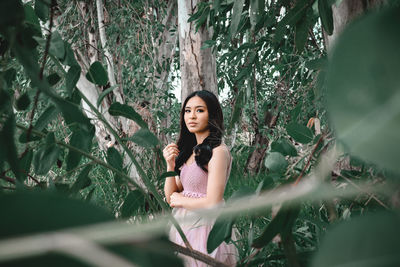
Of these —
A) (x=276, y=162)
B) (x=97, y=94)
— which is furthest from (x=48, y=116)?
(x=97, y=94)

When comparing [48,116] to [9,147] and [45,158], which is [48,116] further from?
[9,147]

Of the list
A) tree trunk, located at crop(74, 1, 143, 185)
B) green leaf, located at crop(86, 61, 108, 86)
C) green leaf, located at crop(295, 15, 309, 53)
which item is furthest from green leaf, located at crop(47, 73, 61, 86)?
tree trunk, located at crop(74, 1, 143, 185)

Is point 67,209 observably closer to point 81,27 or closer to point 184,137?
point 184,137

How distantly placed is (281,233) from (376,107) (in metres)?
0.17

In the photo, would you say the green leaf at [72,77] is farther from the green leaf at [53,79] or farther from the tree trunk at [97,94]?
the tree trunk at [97,94]

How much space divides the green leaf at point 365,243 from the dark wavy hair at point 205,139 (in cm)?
143

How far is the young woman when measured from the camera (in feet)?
4.72

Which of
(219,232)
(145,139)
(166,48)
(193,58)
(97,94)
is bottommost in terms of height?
(219,232)

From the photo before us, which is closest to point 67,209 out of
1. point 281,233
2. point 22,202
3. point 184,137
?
point 22,202

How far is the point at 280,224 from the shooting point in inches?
9.4

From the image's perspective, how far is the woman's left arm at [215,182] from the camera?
1382mm

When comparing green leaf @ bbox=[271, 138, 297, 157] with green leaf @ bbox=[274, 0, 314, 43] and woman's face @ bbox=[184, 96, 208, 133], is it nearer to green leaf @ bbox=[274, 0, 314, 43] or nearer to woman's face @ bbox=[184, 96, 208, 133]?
green leaf @ bbox=[274, 0, 314, 43]

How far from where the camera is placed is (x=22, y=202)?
91 mm

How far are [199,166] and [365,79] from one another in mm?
1531
